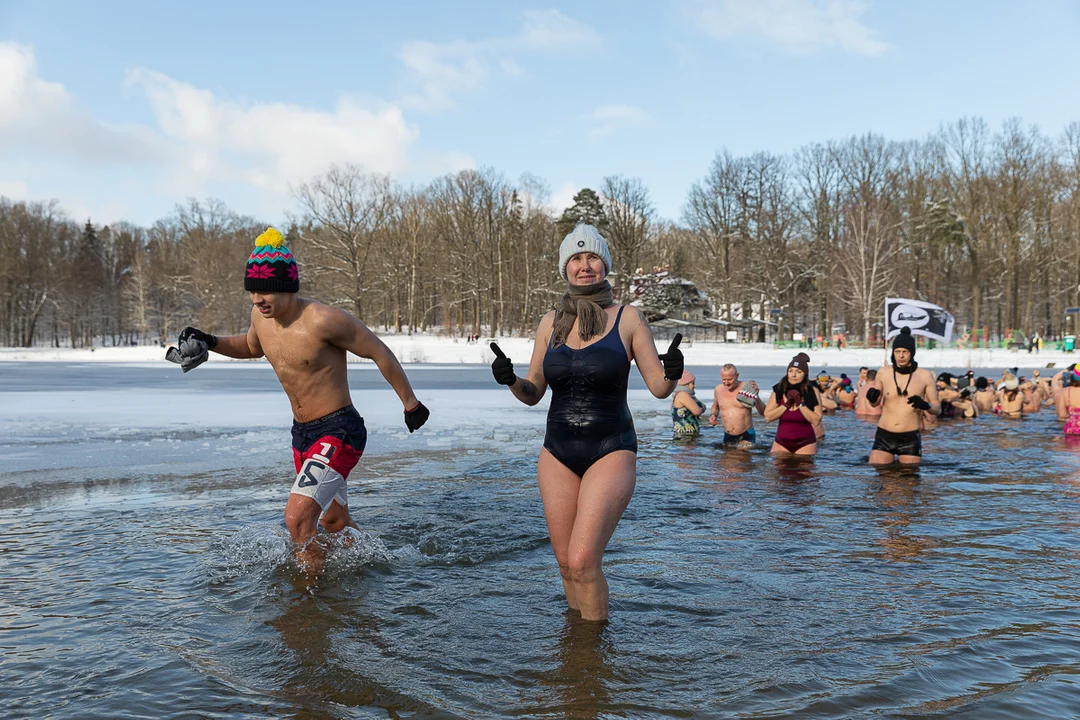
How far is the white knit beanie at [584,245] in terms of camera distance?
11.5ft

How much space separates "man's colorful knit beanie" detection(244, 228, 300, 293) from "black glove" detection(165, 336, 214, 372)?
447 millimetres

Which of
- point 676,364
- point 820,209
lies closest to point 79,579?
point 676,364

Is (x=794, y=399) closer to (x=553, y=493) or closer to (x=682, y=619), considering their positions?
(x=682, y=619)

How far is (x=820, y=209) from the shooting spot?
50.3m

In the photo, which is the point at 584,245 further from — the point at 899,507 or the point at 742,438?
the point at 742,438

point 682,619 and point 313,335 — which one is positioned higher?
point 313,335

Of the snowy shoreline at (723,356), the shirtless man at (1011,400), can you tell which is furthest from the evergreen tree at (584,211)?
the shirtless man at (1011,400)

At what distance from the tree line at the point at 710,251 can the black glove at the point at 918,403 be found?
3848 centimetres

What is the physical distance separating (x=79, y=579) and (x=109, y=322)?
7265cm

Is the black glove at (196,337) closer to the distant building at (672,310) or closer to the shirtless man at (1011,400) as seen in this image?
the shirtless man at (1011,400)

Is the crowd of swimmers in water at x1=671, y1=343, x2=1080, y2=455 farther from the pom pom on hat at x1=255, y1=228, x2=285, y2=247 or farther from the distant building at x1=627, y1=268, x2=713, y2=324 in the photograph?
the distant building at x1=627, y1=268, x2=713, y2=324

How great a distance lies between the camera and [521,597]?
415 centimetres

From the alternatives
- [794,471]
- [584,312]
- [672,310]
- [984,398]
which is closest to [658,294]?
[672,310]

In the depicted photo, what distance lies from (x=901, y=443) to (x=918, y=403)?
32.4 inches
